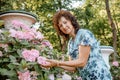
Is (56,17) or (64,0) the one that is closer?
(56,17)

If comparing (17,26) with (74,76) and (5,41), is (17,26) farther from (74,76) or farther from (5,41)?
(74,76)

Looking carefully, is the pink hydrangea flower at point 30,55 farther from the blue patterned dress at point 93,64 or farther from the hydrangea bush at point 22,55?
the blue patterned dress at point 93,64

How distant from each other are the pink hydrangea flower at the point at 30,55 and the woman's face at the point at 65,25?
514mm

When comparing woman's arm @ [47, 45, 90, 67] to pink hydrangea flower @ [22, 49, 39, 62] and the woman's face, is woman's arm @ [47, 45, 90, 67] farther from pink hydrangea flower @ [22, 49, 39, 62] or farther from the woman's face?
pink hydrangea flower @ [22, 49, 39, 62]

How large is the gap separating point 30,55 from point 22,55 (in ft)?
0.19

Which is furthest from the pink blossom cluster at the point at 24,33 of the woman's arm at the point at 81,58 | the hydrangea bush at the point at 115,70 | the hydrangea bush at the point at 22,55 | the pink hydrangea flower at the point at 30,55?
the hydrangea bush at the point at 115,70

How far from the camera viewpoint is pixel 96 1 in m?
16.5

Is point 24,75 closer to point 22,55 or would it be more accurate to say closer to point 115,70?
point 22,55

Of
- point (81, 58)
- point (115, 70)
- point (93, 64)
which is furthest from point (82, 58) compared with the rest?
point (115, 70)

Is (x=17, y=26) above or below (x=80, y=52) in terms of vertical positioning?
above

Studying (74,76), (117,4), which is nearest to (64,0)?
(117,4)

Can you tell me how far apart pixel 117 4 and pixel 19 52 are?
16.0 metres

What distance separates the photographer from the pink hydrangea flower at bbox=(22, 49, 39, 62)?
2.06 m

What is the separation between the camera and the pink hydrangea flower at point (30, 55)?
6.75 ft
